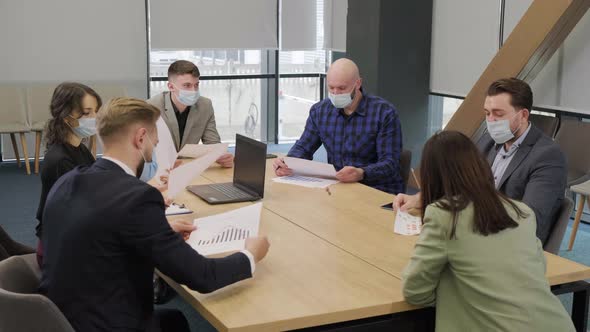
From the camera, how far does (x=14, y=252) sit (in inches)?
141

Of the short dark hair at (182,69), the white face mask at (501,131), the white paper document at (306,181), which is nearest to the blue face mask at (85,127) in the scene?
the white paper document at (306,181)

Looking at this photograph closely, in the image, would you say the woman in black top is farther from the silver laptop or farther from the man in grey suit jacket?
the man in grey suit jacket

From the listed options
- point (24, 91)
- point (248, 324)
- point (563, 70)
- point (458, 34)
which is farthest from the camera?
point (24, 91)

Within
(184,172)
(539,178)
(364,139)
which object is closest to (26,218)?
(364,139)

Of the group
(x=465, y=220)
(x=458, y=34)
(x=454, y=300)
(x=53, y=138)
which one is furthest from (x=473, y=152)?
(x=458, y=34)

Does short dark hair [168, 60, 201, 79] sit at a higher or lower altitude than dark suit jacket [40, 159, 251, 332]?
higher

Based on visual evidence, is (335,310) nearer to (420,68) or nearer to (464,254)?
(464,254)

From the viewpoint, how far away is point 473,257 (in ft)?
7.68

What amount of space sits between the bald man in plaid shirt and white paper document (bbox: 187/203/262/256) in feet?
3.31

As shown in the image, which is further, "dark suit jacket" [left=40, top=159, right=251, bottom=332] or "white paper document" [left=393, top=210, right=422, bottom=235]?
"white paper document" [left=393, top=210, right=422, bottom=235]

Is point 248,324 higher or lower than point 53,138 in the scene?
lower

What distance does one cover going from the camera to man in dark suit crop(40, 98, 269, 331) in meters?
2.28

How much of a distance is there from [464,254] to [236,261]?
0.74m

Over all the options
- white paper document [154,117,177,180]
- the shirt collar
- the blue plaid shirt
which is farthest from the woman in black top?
the blue plaid shirt
